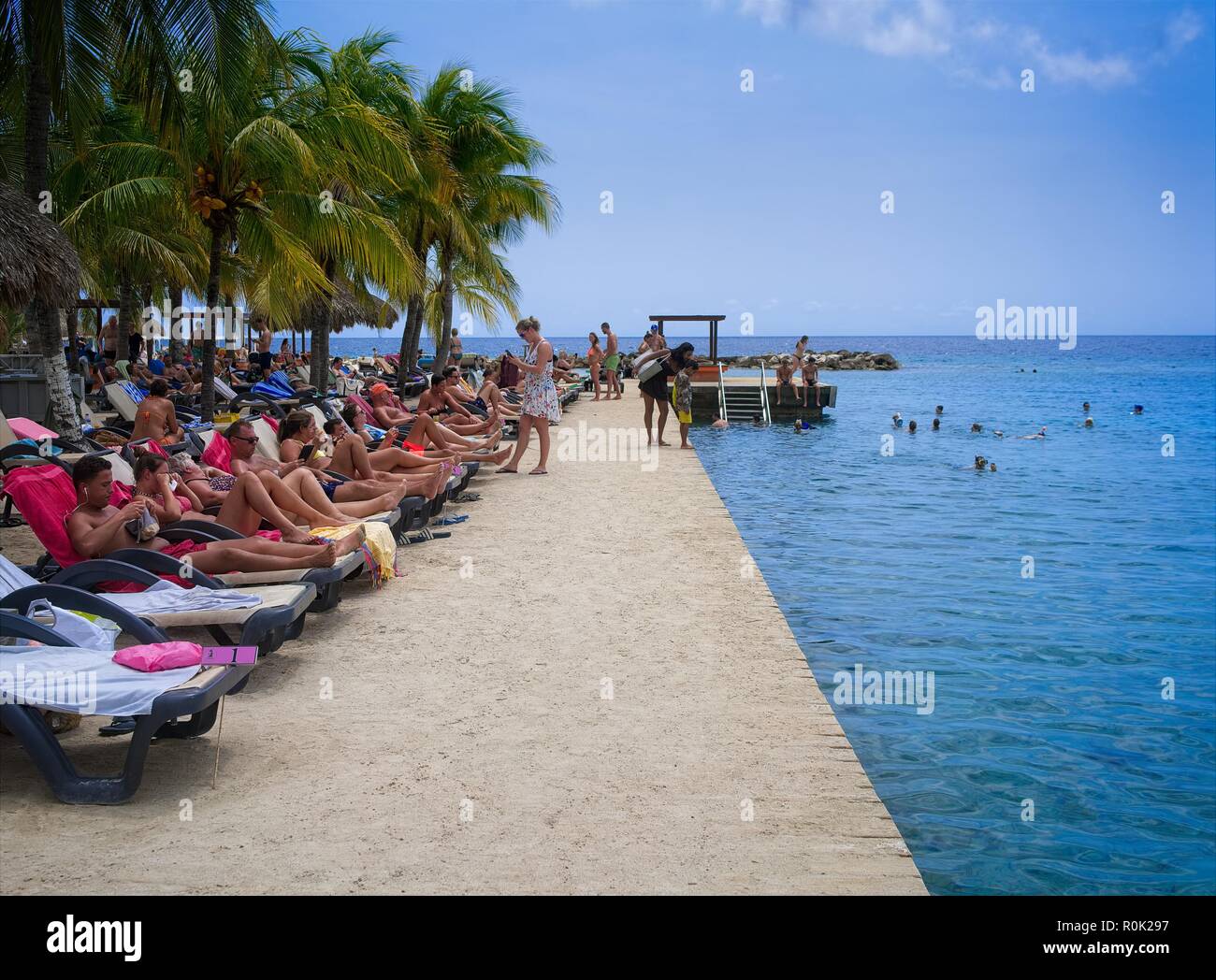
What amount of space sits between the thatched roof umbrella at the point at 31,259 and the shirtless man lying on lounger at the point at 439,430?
3597mm

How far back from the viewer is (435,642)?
6020 mm

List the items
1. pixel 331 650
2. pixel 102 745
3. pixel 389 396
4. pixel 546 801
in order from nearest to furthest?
pixel 546 801 → pixel 102 745 → pixel 331 650 → pixel 389 396

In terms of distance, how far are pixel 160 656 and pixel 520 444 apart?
31.0ft

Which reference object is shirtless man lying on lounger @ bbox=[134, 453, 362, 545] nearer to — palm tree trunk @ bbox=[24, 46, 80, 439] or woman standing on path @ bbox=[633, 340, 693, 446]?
palm tree trunk @ bbox=[24, 46, 80, 439]

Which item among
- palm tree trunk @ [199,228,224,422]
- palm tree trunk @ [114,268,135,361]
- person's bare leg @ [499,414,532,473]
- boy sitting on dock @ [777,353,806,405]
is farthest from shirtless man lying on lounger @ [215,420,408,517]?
boy sitting on dock @ [777,353,806,405]

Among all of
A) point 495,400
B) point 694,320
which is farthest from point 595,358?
point 495,400

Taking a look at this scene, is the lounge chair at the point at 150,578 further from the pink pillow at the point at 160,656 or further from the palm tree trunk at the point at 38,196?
the palm tree trunk at the point at 38,196

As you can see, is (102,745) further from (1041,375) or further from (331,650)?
(1041,375)

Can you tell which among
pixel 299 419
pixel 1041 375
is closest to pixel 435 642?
pixel 299 419

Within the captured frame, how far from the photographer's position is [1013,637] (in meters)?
9.61

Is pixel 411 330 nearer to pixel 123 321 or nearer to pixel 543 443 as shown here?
pixel 123 321

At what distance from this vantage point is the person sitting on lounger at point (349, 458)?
8422 mm

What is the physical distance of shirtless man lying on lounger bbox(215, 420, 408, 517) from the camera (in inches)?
287
